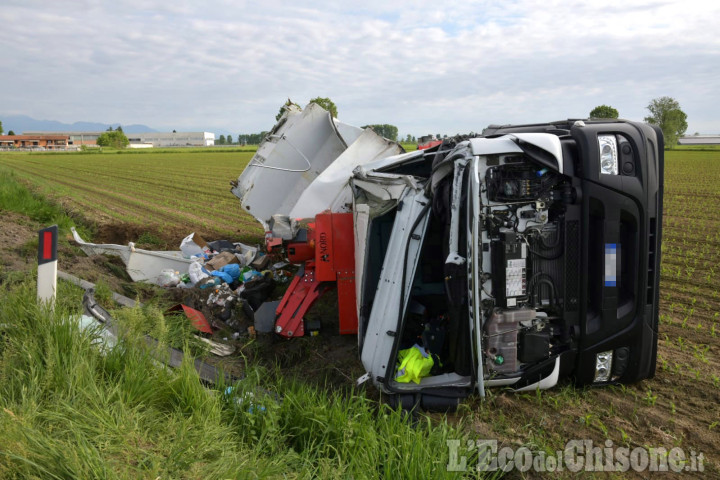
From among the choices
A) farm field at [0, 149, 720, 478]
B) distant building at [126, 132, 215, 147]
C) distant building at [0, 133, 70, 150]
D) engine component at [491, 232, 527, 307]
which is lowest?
farm field at [0, 149, 720, 478]

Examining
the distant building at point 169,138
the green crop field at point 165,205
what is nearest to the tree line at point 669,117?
the green crop field at point 165,205

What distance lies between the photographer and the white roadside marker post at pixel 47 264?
369 cm

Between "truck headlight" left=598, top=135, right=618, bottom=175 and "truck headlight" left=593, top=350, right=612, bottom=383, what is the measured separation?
126 centimetres

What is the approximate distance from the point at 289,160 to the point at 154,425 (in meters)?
5.70

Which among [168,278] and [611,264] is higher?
[611,264]

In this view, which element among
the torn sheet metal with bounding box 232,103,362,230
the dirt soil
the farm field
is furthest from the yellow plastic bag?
the torn sheet metal with bounding box 232,103,362,230

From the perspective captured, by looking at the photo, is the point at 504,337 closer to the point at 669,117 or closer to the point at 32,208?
the point at 32,208

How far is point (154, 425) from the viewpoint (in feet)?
8.63

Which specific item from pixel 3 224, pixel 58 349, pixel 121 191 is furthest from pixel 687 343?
pixel 121 191

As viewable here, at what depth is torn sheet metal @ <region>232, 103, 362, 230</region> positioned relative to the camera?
783 centimetres

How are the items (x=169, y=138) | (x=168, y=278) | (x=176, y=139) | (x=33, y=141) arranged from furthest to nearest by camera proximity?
(x=169, y=138), (x=176, y=139), (x=33, y=141), (x=168, y=278)

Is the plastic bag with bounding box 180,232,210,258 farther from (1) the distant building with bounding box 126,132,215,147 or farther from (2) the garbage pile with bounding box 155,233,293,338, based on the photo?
(1) the distant building with bounding box 126,132,215,147

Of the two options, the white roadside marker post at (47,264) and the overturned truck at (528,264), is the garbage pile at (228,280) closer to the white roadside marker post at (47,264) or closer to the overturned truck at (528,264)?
the white roadside marker post at (47,264)

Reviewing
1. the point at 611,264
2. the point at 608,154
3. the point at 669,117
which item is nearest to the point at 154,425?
the point at 611,264
